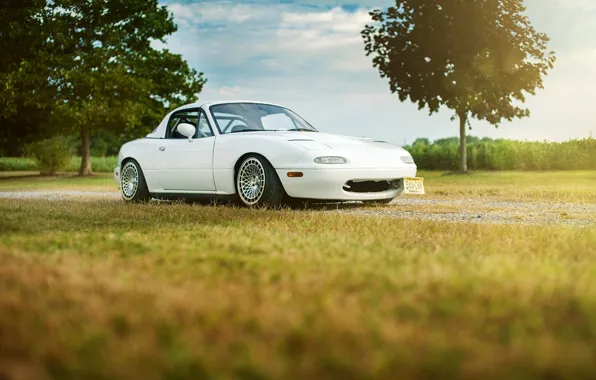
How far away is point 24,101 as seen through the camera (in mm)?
29656

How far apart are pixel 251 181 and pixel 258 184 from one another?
145 millimetres

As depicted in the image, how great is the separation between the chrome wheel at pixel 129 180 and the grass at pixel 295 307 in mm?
5377

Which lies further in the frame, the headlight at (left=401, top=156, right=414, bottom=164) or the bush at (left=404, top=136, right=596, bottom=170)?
the bush at (left=404, top=136, right=596, bottom=170)

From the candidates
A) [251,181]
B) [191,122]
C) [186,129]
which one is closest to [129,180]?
[191,122]

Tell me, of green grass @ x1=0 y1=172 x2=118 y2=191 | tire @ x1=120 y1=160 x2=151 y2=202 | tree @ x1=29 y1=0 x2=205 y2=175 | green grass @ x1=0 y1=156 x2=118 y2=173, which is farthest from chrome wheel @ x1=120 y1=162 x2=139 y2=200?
green grass @ x1=0 y1=156 x2=118 y2=173

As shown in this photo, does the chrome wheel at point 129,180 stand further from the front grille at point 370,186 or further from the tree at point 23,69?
the tree at point 23,69

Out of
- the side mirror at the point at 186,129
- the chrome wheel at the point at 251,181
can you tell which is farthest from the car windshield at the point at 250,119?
the chrome wheel at the point at 251,181

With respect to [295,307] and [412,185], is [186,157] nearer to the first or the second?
[412,185]

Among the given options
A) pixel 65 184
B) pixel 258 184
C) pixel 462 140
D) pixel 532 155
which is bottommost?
pixel 65 184

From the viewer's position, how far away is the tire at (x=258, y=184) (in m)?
8.45

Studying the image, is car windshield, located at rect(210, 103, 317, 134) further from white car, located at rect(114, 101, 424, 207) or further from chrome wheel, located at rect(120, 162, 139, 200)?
chrome wheel, located at rect(120, 162, 139, 200)

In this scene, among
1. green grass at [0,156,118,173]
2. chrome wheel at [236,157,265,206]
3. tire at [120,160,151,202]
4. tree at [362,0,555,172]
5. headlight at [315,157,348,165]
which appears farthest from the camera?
green grass at [0,156,118,173]

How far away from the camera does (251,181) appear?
874cm

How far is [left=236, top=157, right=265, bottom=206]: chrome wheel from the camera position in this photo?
8.59 m
